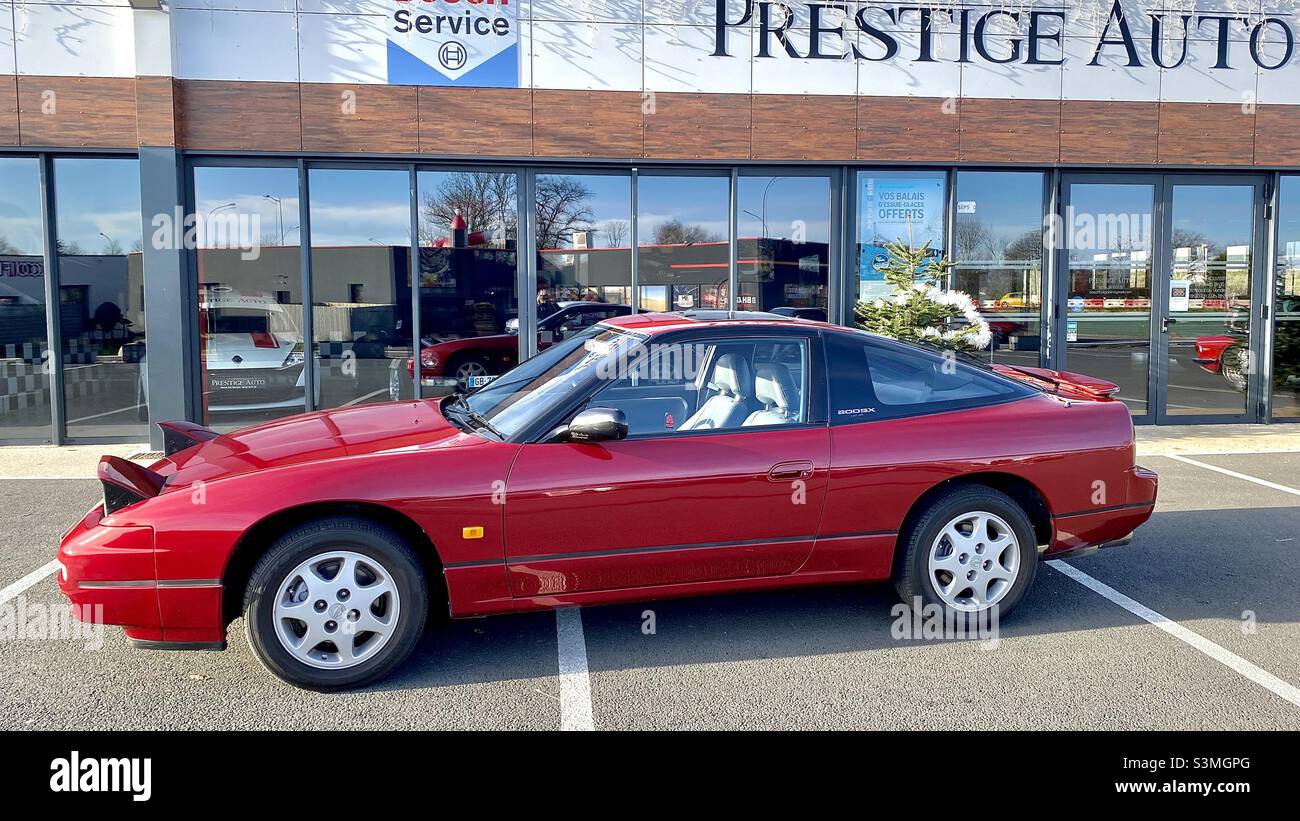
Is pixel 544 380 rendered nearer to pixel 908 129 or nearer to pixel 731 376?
pixel 731 376

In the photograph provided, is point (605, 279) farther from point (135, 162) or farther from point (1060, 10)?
point (1060, 10)

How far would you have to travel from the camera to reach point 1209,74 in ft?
36.3

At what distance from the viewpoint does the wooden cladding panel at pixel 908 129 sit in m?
10.7

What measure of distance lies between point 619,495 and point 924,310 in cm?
635

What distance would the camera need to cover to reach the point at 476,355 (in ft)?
34.6

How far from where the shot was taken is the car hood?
4.21 meters

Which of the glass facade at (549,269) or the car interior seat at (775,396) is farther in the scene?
the glass facade at (549,269)

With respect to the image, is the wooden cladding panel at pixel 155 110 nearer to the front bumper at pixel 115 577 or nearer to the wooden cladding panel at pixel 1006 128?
the front bumper at pixel 115 577

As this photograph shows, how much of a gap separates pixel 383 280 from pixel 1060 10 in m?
7.72

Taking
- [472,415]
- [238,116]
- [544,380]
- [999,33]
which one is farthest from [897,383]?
[238,116]

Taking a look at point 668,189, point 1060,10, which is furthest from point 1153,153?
point 668,189

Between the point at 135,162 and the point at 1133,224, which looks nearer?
the point at 135,162

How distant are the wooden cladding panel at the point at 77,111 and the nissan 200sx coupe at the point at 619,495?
19.4 feet

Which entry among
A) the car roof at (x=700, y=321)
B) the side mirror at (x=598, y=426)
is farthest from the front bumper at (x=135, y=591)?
the car roof at (x=700, y=321)
